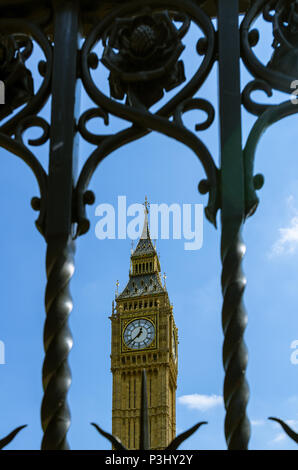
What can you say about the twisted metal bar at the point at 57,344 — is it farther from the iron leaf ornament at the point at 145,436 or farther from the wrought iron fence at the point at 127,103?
the iron leaf ornament at the point at 145,436

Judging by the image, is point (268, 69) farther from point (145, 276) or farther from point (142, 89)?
point (145, 276)

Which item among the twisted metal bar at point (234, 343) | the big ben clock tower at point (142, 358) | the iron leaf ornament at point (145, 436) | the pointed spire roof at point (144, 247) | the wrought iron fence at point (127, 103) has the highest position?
the pointed spire roof at point (144, 247)

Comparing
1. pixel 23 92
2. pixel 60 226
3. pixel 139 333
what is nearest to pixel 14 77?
pixel 23 92

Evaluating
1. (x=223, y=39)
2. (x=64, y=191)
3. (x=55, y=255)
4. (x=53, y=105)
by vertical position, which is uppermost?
(x=223, y=39)

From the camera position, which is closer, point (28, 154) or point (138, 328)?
point (28, 154)

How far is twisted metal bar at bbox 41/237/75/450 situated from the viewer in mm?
2191

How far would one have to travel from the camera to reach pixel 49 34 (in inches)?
123

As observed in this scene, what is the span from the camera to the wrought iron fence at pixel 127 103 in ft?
7.56

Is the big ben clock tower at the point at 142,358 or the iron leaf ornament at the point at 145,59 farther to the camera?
the big ben clock tower at the point at 142,358

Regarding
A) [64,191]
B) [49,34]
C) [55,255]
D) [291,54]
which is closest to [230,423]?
[55,255]

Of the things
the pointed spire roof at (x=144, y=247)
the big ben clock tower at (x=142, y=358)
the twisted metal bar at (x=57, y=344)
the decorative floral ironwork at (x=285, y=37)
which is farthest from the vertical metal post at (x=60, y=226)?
the pointed spire roof at (x=144, y=247)

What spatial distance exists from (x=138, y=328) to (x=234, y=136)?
160 ft

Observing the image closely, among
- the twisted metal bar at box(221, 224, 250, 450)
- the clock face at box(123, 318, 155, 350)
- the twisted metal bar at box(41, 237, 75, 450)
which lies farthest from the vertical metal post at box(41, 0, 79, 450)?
the clock face at box(123, 318, 155, 350)
